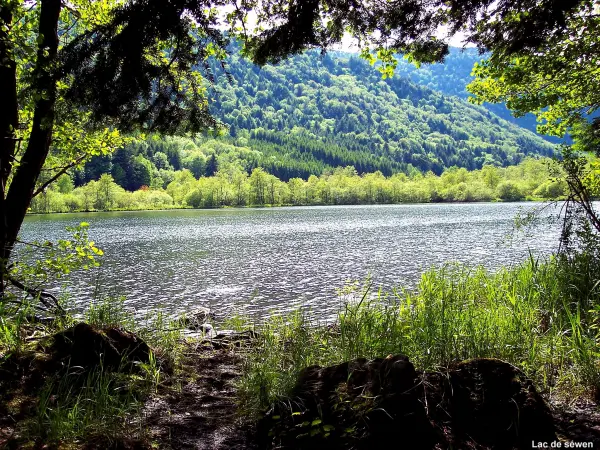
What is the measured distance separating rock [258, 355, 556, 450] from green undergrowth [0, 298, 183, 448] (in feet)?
5.61

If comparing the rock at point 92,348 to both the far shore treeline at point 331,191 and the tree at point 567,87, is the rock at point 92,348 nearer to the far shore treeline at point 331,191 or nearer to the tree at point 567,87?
the tree at point 567,87

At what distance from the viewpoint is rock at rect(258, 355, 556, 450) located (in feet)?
12.9

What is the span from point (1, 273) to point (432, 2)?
7.03 metres

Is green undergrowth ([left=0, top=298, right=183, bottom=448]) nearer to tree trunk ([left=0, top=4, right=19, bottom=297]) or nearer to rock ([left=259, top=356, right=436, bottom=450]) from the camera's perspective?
tree trunk ([left=0, top=4, right=19, bottom=297])

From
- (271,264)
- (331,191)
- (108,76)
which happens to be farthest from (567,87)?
(331,191)

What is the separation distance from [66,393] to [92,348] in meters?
0.78

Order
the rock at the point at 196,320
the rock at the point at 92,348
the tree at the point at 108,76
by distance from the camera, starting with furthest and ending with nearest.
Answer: the rock at the point at 196,320 < the rock at the point at 92,348 < the tree at the point at 108,76

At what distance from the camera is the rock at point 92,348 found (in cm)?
575

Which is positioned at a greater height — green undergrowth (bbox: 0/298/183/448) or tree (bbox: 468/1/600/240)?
tree (bbox: 468/1/600/240)

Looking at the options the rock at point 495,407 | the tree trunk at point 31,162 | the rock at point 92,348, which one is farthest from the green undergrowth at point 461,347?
the tree trunk at point 31,162

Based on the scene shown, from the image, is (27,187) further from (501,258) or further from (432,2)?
(501,258)

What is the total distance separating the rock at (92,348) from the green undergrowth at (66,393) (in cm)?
9

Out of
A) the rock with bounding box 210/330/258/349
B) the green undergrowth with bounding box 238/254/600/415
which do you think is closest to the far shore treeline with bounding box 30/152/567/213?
the rock with bounding box 210/330/258/349

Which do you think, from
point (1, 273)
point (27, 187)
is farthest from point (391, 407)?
point (27, 187)
